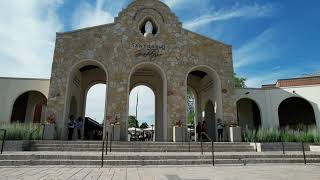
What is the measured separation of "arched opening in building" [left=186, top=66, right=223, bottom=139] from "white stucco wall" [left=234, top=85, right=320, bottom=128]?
1.97 m

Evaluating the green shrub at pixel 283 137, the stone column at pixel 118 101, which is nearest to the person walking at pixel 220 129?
the green shrub at pixel 283 137

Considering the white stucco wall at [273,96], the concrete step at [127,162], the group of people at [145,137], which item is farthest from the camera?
the group of people at [145,137]

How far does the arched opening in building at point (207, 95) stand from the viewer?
1672 centimetres

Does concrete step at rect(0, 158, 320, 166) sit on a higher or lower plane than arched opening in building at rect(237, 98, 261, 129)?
lower

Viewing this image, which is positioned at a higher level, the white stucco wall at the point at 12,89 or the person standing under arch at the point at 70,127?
the white stucco wall at the point at 12,89

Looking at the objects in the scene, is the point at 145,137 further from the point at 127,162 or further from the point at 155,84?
the point at 127,162

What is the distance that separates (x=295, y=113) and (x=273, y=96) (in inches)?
188

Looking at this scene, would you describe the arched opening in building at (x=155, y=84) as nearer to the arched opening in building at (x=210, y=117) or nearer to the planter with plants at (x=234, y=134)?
the arched opening in building at (x=210, y=117)

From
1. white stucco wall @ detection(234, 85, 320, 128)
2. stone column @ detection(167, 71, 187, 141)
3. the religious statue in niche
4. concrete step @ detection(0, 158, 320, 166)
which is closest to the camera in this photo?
concrete step @ detection(0, 158, 320, 166)

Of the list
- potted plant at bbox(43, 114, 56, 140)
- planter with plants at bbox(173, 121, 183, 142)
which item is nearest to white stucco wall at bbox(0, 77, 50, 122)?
potted plant at bbox(43, 114, 56, 140)

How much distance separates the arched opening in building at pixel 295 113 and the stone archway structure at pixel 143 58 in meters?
8.08

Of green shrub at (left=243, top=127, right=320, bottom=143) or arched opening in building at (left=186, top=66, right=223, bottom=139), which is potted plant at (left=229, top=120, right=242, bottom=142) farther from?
arched opening in building at (left=186, top=66, right=223, bottom=139)

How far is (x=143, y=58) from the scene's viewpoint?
15969 mm

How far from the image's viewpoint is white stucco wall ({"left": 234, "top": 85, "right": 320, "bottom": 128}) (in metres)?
18.1
